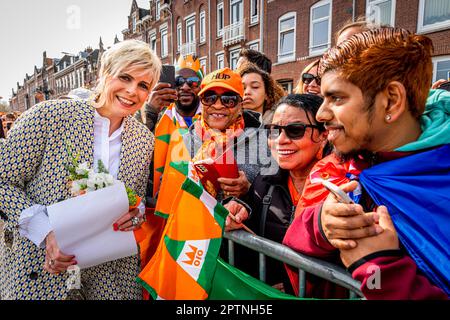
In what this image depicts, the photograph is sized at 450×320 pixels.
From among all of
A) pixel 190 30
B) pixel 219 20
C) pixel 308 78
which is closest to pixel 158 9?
pixel 190 30

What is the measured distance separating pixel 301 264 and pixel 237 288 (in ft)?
1.33

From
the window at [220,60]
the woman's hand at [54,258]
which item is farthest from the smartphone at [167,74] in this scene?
the window at [220,60]

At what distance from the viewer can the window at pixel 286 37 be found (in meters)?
14.2

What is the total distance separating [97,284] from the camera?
1.84 m

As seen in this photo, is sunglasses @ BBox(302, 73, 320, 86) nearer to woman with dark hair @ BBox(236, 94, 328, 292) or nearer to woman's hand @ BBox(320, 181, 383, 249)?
woman with dark hair @ BBox(236, 94, 328, 292)

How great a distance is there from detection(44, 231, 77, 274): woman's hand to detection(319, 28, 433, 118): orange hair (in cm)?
160

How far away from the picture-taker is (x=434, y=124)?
1011 millimetres

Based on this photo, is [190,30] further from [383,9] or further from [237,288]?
[237,288]

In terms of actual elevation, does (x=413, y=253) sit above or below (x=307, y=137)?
below

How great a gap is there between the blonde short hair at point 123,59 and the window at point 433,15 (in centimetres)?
1084

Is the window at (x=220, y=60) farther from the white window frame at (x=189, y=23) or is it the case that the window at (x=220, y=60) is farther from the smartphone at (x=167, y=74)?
the smartphone at (x=167, y=74)

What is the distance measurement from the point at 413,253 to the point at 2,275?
2.16 m
